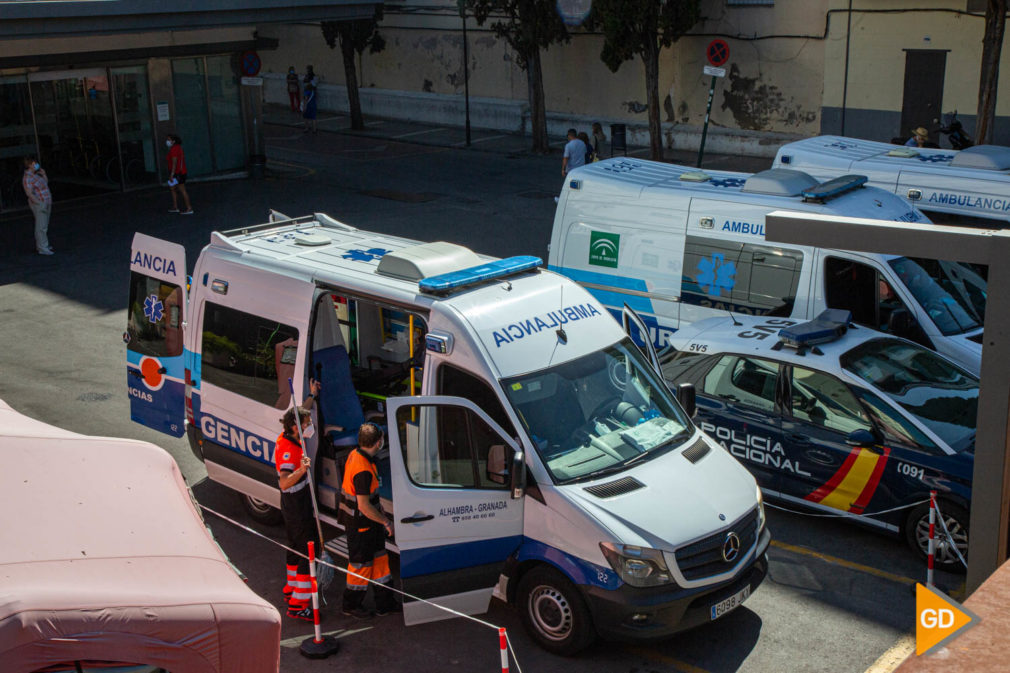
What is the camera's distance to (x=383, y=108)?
36.2m

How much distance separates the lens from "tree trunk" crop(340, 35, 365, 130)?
31969mm

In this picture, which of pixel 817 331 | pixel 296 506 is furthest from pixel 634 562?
pixel 817 331

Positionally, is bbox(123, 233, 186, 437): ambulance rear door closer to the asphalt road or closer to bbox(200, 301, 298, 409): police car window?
bbox(200, 301, 298, 409): police car window

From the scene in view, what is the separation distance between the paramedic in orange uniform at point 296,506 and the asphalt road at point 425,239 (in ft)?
0.81

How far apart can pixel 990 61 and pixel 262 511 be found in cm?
1655

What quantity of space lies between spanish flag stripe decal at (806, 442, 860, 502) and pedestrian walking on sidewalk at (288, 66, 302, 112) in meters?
31.6

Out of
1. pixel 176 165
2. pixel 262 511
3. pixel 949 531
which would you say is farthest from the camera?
pixel 176 165

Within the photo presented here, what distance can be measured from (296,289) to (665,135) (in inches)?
857

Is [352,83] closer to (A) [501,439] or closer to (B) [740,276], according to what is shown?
(B) [740,276]

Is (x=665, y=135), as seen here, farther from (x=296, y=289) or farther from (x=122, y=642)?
(x=122, y=642)

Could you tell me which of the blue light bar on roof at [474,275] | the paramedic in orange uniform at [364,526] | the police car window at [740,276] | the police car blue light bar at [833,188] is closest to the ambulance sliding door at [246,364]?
the paramedic in orange uniform at [364,526]

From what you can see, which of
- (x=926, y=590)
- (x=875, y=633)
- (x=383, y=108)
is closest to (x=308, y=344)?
(x=875, y=633)

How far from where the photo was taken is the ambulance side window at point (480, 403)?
721 cm

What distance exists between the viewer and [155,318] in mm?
9742
